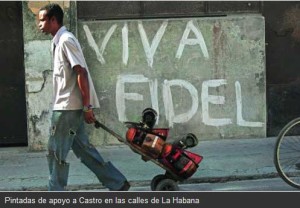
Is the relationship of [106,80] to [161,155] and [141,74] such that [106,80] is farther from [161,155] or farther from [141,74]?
[161,155]

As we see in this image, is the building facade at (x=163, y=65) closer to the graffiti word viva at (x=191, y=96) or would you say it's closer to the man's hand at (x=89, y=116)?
the graffiti word viva at (x=191, y=96)

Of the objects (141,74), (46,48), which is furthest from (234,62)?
(46,48)

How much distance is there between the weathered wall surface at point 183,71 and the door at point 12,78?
39.1 inches

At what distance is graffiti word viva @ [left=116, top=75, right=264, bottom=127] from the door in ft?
4.79

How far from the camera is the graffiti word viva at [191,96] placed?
7875mm

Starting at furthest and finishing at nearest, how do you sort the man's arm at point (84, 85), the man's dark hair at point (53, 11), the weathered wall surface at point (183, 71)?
1. the weathered wall surface at point (183, 71)
2. the man's dark hair at point (53, 11)
3. the man's arm at point (84, 85)

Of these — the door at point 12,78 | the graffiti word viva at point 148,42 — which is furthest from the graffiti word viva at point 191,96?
the door at point 12,78

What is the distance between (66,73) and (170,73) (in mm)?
3185

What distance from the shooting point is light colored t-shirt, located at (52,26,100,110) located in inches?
192

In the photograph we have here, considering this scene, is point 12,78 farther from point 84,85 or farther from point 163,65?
point 84,85

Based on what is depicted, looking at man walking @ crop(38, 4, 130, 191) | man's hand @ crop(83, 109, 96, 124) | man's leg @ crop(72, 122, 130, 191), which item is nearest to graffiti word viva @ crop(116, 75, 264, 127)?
man's leg @ crop(72, 122, 130, 191)

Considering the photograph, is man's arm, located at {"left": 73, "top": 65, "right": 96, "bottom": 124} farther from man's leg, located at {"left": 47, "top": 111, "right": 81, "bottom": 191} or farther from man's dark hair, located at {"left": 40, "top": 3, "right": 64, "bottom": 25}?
man's dark hair, located at {"left": 40, "top": 3, "right": 64, "bottom": 25}

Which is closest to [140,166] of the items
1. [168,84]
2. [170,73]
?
[168,84]

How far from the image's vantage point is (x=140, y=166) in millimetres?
6895
